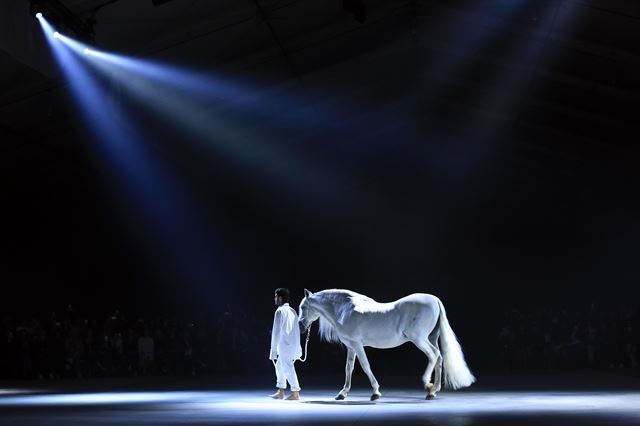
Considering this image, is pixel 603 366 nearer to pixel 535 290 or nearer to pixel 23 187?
pixel 535 290

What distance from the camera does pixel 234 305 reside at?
25.1m

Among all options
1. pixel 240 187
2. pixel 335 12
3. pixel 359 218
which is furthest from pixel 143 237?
pixel 335 12

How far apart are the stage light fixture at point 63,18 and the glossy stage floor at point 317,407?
517 centimetres

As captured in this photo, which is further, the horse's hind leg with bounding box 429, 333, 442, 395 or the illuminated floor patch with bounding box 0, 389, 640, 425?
the horse's hind leg with bounding box 429, 333, 442, 395

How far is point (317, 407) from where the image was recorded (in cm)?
927

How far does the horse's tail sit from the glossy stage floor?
0.76 ft

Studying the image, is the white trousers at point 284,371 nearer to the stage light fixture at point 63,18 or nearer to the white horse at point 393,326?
the white horse at point 393,326

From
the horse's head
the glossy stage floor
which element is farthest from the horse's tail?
the horse's head

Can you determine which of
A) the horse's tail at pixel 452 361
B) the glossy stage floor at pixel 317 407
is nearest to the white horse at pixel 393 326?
the horse's tail at pixel 452 361

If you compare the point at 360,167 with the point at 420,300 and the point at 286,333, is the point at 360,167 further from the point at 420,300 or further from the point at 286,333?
the point at 420,300

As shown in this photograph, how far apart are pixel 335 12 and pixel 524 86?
5.22 meters

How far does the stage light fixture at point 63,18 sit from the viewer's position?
11.7 m

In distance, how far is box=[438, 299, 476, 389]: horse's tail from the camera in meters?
10.3

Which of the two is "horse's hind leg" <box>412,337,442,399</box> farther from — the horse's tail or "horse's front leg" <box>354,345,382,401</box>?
"horse's front leg" <box>354,345,382,401</box>
